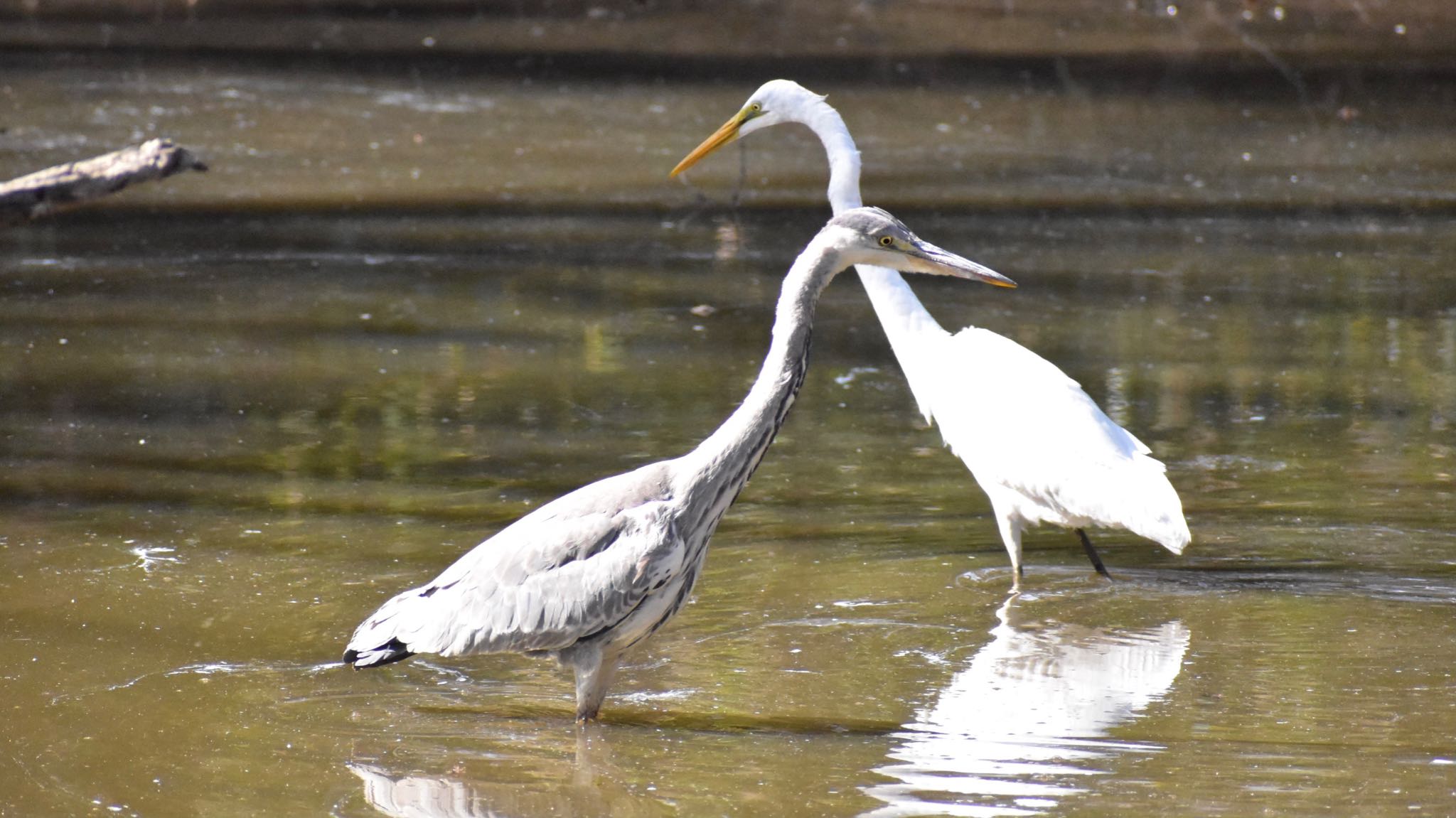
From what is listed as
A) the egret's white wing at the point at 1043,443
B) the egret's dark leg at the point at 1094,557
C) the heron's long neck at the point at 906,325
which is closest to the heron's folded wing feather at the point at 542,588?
the egret's white wing at the point at 1043,443

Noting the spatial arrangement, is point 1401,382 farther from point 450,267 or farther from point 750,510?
point 450,267

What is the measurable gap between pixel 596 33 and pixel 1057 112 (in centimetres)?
554

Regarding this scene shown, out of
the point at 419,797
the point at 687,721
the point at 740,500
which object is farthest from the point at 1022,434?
the point at 419,797

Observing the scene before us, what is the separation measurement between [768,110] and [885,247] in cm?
325

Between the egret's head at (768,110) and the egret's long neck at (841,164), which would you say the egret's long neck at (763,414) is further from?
the egret's head at (768,110)

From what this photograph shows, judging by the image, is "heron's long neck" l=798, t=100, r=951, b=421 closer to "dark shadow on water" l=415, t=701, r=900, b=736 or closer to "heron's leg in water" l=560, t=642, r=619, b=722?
"dark shadow on water" l=415, t=701, r=900, b=736

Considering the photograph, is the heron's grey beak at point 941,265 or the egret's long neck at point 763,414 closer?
the egret's long neck at point 763,414

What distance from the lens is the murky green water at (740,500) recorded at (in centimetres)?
459

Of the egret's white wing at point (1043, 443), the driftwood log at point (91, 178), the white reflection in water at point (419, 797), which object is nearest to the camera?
the white reflection in water at point (419, 797)

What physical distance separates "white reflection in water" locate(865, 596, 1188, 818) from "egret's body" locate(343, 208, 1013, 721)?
789 mm

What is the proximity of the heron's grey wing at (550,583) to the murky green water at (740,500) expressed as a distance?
10.9 inches

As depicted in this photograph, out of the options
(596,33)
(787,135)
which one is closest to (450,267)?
(787,135)

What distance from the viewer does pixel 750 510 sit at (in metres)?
6.84

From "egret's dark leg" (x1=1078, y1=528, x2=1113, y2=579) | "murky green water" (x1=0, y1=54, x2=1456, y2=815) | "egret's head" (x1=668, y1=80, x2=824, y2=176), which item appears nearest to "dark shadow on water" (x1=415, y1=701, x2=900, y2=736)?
"murky green water" (x1=0, y1=54, x2=1456, y2=815)
